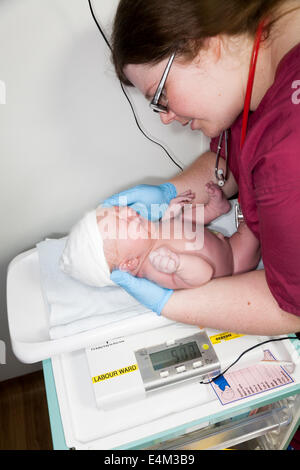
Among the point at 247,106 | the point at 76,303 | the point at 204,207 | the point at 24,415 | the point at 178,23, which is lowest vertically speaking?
the point at 24,415

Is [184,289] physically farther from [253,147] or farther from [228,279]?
[253,147]

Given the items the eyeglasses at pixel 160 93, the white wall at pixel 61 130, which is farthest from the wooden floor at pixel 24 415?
the eyeglasses at pixel 160 93

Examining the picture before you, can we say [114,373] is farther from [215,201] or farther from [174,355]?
[215,201]

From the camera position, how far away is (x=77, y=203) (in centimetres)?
143

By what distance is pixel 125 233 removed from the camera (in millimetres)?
1103

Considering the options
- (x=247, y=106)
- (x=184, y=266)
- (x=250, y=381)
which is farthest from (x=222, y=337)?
(x=247, y=106)

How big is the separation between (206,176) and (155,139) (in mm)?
249

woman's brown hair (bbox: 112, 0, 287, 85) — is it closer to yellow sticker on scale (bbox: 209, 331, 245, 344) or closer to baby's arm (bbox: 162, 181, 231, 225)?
baby's arm (bbox: 162, 181, 231, 225)

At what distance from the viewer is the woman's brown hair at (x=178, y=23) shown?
73 centimetres

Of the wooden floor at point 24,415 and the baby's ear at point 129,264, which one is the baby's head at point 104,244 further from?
the wooden floor at point 24,415

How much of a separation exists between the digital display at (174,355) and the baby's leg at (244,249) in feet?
1.07

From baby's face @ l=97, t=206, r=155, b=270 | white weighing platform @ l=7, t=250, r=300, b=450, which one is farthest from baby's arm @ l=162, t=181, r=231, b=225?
white weighing platform @ l=7, t=250, r=300, b=450

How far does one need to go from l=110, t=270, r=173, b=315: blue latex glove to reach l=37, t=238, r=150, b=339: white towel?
0.05m

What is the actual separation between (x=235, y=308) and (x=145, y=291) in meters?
0.25
